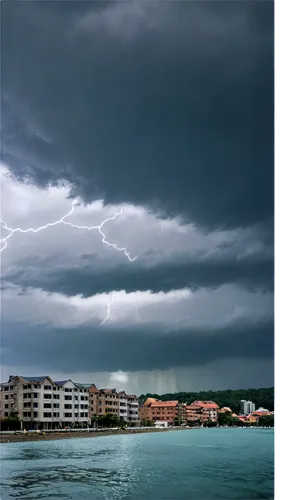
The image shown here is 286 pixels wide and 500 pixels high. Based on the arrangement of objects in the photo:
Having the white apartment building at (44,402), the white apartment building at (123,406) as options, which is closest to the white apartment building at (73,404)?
the white apartment building at (44,402)

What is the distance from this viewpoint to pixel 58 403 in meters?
5.20

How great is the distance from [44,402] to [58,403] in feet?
1.22

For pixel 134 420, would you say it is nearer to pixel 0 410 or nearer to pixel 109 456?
pixel 109 456

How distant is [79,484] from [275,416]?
378 centimetres

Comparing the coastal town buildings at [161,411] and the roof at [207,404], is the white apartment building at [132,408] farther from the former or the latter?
the roof at [207,404]

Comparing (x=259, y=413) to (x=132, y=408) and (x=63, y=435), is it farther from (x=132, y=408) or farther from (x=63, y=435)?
(x=63, y=435)

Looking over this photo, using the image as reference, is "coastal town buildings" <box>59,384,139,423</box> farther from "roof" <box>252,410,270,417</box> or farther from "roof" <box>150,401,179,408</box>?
"roof" <box>252,410,270,417</box>

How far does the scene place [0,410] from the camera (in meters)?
5.50

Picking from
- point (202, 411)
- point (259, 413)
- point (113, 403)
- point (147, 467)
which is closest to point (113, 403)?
point (113, 403)

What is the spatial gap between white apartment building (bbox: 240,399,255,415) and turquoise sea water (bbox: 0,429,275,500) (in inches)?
9.1

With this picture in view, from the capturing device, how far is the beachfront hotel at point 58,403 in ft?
15.7

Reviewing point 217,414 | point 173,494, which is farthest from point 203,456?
point 173,494

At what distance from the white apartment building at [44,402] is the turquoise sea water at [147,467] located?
0.35 meters

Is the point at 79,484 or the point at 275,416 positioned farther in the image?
the point at 79,484
